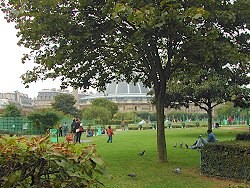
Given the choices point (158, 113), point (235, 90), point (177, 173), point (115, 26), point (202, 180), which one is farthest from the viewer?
point (235, 90)

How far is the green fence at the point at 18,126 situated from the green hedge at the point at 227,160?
30.8 metres

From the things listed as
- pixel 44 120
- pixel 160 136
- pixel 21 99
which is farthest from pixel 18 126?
pixel 21 99

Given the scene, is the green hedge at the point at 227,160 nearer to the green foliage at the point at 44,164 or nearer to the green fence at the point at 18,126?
the green foliage at the point at 44,164

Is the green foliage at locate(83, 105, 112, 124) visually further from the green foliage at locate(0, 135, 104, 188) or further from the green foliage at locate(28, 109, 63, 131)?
the green foliage at locate(0, 135, 104, 188)

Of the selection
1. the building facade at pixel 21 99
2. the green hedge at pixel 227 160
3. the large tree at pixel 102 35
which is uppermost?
the building facade at pixel 21 99

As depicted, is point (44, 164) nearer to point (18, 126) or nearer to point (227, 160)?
point (227, 160)

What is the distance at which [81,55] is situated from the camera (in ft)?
44.6

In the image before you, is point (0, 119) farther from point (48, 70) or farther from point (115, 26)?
point (115, 26)

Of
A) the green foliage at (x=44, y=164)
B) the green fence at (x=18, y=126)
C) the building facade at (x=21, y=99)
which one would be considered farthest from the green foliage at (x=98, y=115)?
the green foliage at (x=44, y=164)

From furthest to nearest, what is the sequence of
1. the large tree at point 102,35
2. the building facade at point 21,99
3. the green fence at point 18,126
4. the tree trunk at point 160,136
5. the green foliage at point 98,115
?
1. the building facade at point 21,99
2. the green foliage at point 98,115
3. the green fence at point 18,126
4. the tree trunk at point 160,136
5. the large tree at point 102,35

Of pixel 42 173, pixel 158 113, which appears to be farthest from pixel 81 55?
pixel 42 173

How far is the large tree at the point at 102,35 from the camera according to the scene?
1022 cm

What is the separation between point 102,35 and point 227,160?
19.3ft

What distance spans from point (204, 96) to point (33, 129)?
1919 centimetres
